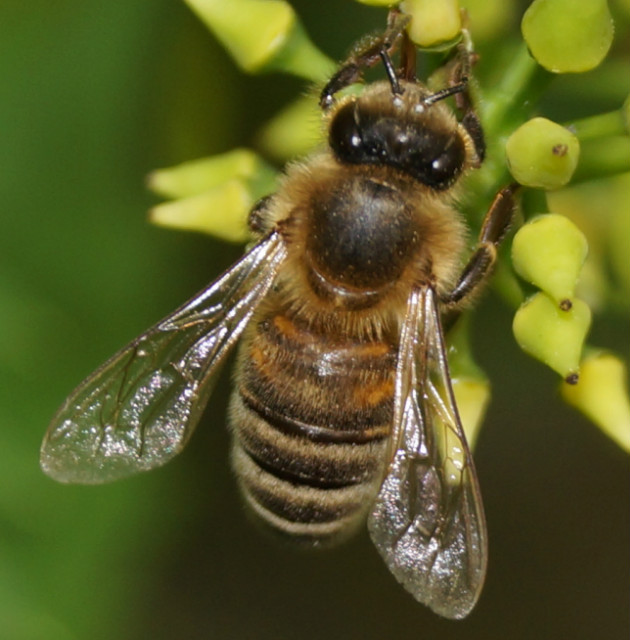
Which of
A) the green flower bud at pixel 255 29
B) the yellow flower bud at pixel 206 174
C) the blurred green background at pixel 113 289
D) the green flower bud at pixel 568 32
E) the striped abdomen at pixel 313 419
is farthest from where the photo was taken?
the blurred green background at pixel 113 289

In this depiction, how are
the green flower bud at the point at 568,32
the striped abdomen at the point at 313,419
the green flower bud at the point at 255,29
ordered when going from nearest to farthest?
the green flower bud at the point at 568,32, the striped abdomen at the point at 313,419, the green flower bud at the point at 255,29

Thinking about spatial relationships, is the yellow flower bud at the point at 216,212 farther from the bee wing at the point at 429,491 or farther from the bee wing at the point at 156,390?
the bee wing at the point at 429,491

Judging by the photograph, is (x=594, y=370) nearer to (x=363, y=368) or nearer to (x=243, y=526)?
(x=363, y=368)

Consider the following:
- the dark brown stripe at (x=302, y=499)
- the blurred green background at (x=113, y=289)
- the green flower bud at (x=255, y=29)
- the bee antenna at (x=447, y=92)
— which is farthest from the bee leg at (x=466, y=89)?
the blurred green background at (x=113, y=289)

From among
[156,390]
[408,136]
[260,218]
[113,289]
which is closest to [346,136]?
[408,136]

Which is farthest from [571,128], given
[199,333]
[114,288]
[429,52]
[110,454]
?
[114,288]

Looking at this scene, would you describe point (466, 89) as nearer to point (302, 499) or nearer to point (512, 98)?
point (512, 98)
